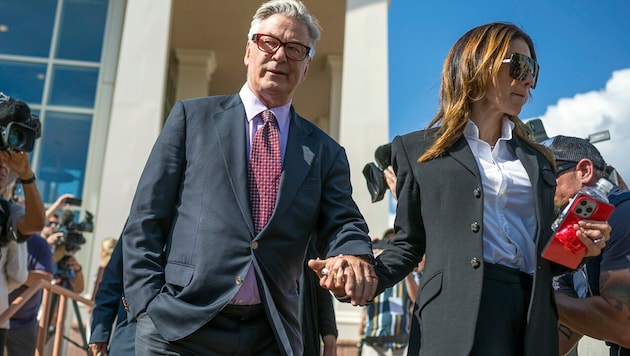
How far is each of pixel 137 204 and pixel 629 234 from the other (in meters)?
2.01

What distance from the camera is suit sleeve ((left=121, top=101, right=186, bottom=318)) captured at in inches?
100

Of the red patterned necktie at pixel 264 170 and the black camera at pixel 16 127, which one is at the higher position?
the black camera at pixel 16 127

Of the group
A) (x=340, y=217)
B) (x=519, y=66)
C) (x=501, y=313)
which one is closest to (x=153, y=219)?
(x=340, y=217)

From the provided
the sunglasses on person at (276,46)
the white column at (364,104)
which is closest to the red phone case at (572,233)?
the sunglasses on person at (276,46)

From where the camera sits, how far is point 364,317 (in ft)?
29.0

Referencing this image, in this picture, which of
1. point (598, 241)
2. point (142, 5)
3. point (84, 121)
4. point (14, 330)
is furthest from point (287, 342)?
point (84, 121)

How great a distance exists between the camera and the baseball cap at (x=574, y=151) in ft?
11.2

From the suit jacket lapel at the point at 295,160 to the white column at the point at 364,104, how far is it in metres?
7.00

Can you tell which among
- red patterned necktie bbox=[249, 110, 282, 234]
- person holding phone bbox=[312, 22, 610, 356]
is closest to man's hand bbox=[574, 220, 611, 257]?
person holding phone bbox=[312, 22, 610, 356]

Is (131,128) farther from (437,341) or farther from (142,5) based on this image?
(437,341)

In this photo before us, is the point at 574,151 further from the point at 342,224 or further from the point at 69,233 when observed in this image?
the point at 69,233

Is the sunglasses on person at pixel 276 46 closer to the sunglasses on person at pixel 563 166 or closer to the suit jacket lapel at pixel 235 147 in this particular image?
the suit jacket lapel at pixel 235 147

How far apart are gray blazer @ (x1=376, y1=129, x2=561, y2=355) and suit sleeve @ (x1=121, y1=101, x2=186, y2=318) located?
31.2 inches

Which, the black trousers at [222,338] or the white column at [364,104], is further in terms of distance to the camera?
the white column at [364,104]
